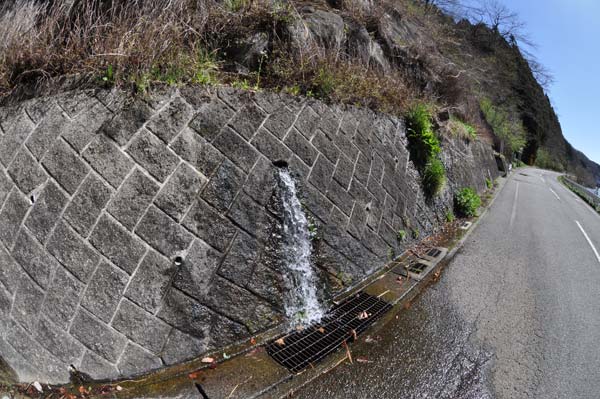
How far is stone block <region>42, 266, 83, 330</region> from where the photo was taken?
129 inches

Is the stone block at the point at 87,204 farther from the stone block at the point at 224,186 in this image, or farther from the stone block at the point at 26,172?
the stone block at the point at 224,186

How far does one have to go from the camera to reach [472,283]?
5.66 m

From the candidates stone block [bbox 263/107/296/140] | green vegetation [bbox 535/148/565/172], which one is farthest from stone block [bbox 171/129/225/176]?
green vegetation [bbox 535/148/565/172]

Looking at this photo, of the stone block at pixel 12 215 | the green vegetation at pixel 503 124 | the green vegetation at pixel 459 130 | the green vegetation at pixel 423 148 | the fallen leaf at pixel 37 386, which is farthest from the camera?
the green vegetation at pixel 503 124

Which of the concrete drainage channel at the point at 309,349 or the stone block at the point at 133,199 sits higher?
the stone block at the point at 133,199

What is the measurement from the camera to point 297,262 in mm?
4344

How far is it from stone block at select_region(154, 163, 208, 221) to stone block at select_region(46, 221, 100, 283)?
2.58ft

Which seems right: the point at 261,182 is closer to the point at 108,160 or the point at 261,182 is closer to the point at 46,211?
the point at 108,160

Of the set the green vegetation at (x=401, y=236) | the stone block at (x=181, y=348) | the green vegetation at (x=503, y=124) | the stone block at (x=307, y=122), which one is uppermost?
the green vegetation at (x=503, y=124)

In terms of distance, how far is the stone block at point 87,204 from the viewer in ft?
11.2

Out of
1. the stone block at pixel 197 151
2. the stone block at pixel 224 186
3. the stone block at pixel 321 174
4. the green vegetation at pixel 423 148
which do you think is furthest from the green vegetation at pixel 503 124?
the stone block at pixel 197 151

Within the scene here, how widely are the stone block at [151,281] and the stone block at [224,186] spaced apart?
2.59 feet

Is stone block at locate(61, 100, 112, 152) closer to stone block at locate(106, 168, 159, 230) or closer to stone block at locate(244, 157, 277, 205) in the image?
stone block at locate(106, 168, 159, 230)

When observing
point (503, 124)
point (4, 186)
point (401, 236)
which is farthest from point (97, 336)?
point (503, 124)
